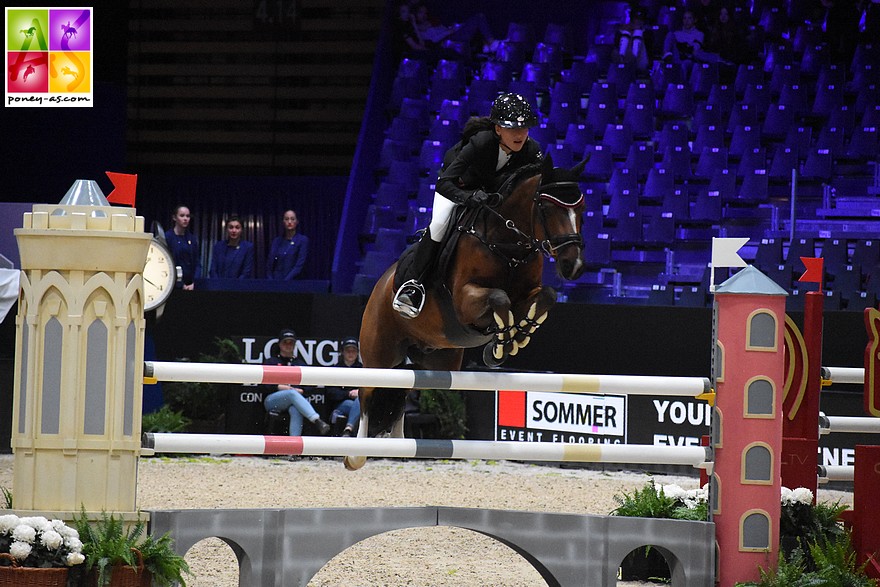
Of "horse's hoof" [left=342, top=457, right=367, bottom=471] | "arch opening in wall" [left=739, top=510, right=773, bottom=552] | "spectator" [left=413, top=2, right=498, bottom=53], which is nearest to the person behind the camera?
"arch opening in wall" [left=739, top=510, right=773, bottom=552]

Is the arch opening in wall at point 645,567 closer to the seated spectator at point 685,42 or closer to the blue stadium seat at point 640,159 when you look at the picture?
the blue stadium seat at point 640,159

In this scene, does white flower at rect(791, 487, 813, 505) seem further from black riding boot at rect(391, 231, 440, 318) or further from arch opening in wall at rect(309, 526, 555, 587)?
black riding boot at rect(391, 231, 440, 318)

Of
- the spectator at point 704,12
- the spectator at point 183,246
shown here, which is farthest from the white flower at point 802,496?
the spectator at point 704,12

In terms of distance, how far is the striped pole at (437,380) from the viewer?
10.6ft

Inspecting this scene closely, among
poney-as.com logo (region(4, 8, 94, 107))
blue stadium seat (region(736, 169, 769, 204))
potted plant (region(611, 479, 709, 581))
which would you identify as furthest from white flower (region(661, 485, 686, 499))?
poney-as.com logo (region(4, 8, 94, 107))

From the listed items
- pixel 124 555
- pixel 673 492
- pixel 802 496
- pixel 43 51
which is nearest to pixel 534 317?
pixel 673 492

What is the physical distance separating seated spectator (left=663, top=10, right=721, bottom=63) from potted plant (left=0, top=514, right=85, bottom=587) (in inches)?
372

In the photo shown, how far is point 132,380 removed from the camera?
3.05 metres

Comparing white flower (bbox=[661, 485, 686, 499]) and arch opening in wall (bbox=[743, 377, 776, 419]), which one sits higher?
arch opening in wall (bbox=[743, 377, 776, 419])

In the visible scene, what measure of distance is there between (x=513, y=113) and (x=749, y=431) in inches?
60.1

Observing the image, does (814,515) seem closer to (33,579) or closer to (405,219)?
(33,579)

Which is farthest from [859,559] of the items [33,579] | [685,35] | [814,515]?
[685,35]

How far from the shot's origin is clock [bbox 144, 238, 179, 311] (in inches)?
323

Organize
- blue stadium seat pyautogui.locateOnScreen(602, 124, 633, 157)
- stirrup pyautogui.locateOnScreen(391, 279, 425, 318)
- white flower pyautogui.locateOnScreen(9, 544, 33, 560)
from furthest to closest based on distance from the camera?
blue stadium seat pyautogui.locateOnScreen(602, 124, 633, 157)
stirrup pyautogui.locateOnScreen(391, 279, 425, 318)
white flower pyautogui.locateOnScreen(9, 544, 33, 560)
